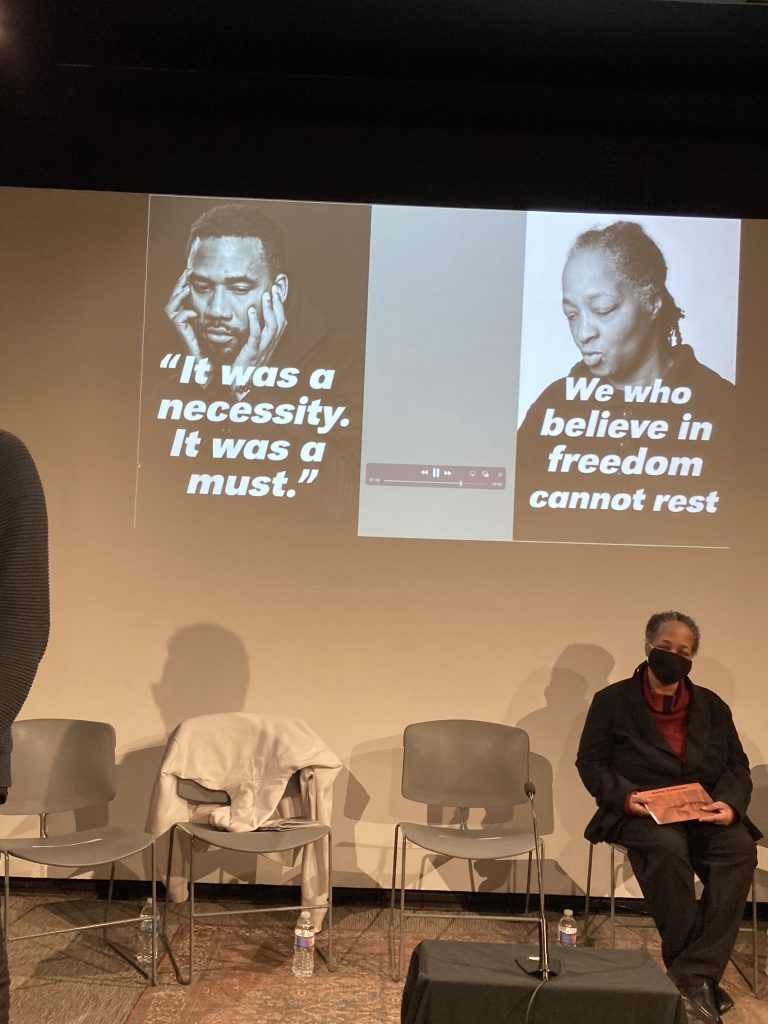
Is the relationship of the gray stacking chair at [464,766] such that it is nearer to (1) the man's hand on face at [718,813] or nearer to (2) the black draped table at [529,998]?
(1) the man's hand on face at [718,813]

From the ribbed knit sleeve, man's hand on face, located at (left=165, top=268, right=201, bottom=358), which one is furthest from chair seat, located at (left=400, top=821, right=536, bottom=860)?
man's hand on face, located at (left=165, top=268, right=201, bottom=358)

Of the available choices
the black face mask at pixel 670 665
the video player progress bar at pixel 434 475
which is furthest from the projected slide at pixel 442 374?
the black face mask at pixel 670 665

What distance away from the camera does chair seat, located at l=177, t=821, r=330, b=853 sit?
3.24m

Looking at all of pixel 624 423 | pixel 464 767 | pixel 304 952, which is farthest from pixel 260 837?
pixel 624 423

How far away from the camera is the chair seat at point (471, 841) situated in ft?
10.8

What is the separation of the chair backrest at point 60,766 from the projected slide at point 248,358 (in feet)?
3.04

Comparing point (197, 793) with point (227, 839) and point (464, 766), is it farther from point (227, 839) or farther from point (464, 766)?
point (464, 766)

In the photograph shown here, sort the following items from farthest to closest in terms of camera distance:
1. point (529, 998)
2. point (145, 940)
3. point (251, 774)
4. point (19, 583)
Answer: point (251, 774) → point (145, 940) → point (529, 998) → point (19, 583)

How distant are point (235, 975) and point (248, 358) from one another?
2342 millimetres

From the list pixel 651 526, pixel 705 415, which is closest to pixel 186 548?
pixel 651 526

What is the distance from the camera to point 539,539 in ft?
13.3

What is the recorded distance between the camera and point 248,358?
4078mm

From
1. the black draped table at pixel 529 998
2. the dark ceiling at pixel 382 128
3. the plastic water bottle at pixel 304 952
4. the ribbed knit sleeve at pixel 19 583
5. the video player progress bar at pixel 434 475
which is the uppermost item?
the dark ceiling at pixel 382 128

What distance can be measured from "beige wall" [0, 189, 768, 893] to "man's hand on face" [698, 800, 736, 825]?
0.80 metres
